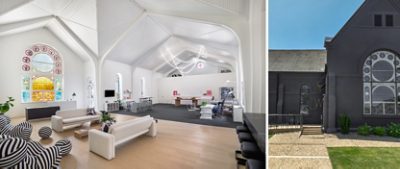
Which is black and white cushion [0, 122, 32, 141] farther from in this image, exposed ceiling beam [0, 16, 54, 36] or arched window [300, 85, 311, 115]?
arched window [300, 85, 311, 115]

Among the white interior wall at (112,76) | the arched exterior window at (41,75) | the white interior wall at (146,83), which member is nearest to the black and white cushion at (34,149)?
the arched exterior window at (41,75)

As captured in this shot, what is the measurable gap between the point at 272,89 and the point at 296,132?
2.40ft

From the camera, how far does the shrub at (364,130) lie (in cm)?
262

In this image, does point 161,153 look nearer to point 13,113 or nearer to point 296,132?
point 296,132

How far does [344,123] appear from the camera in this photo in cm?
279

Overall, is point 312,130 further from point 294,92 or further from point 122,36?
point 122,36

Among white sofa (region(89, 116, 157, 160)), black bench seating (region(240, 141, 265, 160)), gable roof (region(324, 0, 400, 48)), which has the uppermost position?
gable roof (region(324, 0, 400, 48))

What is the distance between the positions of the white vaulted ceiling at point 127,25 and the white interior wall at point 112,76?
0.91ft

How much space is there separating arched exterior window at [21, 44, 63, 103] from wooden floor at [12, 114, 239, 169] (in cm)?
70

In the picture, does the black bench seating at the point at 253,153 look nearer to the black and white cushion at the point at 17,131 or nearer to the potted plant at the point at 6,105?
the black and white cushion at the point at 17,131

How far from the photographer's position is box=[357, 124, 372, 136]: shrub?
262 centimetres

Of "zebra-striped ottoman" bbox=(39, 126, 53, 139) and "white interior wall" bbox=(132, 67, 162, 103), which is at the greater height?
"white interior wall" bbox=(132, 67, 162, 103)

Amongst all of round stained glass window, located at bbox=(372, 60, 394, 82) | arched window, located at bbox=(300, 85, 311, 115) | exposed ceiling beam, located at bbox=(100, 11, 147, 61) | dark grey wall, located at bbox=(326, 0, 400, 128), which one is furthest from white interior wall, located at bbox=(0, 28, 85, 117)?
round stained glass window, located at bbox=(372, 60, 394, 82)

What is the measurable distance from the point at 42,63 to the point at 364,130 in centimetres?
691
